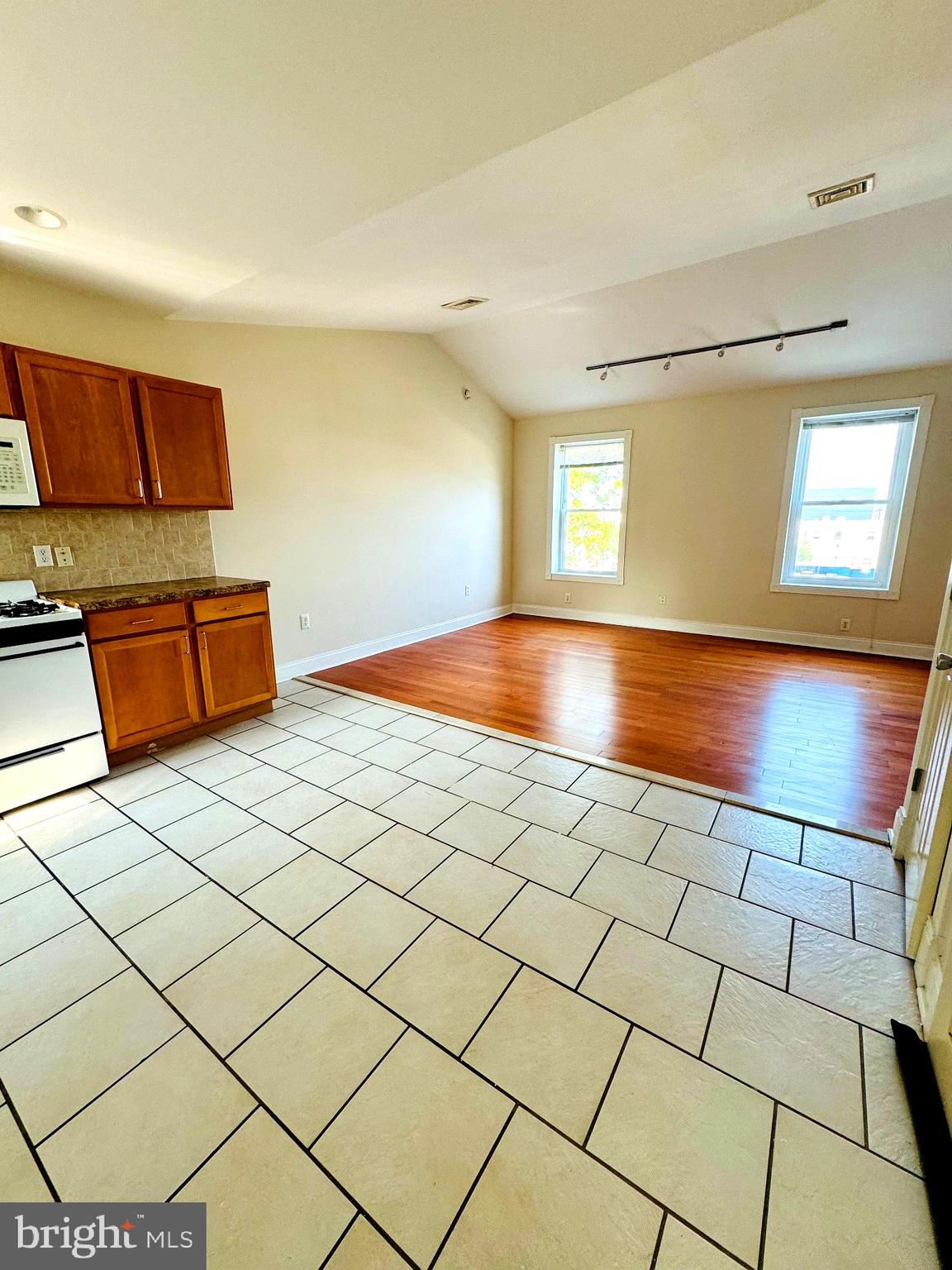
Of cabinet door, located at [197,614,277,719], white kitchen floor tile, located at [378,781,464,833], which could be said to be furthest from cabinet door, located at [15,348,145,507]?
white kitchen floor tile, located at [378,781,464,833]

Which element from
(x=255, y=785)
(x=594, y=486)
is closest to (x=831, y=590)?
(x=594, y=486)

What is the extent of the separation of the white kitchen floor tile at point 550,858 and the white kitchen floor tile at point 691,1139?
0.61 meters

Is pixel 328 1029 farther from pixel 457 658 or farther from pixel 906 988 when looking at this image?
pixel 457 658

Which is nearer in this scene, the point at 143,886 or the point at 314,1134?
the point at 314,1134

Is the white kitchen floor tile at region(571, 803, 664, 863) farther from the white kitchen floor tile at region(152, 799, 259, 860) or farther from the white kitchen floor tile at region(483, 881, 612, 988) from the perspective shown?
the white kitchen floor tile at region(152, 799, 259, 860)

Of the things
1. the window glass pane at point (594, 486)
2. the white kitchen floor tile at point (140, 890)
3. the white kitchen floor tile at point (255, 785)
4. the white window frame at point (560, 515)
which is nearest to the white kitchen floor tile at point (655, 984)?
the white kitchen floor tile at point (140, 890)

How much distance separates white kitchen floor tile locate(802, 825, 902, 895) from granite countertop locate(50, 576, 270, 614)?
3181 millimetres

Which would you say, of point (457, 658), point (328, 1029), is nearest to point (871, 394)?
point (457, 658)

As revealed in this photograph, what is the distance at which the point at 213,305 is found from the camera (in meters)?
3.05

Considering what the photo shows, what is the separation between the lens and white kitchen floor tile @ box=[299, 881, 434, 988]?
1524 millimetres

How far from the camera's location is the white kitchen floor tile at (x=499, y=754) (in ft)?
8.95

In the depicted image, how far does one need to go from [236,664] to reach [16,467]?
141 centimetres

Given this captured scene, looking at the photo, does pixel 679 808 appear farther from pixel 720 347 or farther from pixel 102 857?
pixel 720 347

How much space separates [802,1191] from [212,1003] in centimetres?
142
